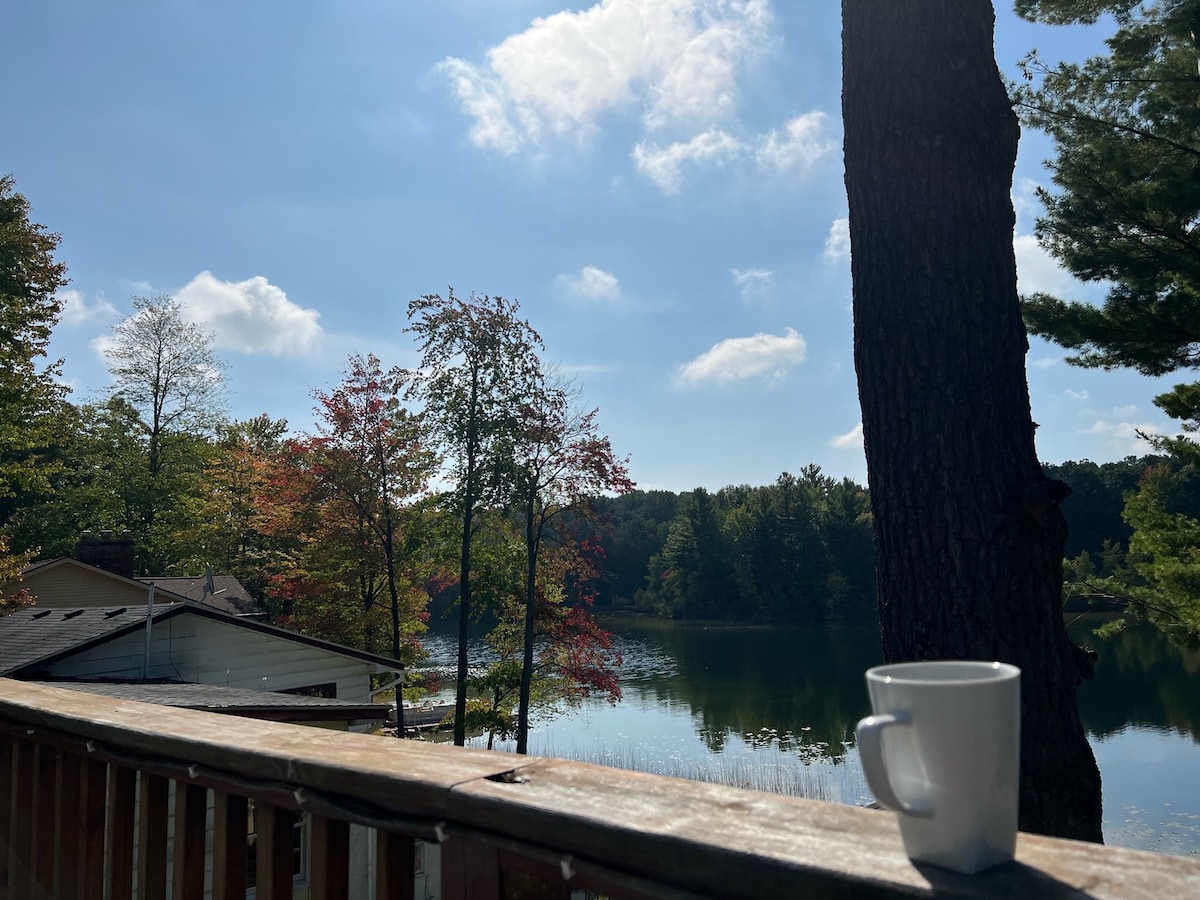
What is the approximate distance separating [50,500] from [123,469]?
8.93 ft

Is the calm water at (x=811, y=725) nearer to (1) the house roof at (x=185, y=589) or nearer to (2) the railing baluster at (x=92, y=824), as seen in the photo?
(1) the house roof at (x=185, y=589)

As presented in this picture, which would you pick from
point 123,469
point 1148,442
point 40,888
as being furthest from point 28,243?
point 1148,442

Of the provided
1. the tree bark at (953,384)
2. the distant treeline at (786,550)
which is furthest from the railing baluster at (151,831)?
the distant treeline at (786,550)

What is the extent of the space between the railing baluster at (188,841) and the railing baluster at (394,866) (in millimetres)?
473

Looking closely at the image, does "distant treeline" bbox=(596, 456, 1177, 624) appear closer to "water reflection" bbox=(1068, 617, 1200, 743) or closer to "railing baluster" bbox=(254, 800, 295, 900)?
"water reflection" bbox=(1068, 617, 1200, 743)

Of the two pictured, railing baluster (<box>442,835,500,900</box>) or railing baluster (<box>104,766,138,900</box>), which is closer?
railing baluster (<box>442,835,500,900</box>)

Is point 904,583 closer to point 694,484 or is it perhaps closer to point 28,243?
point 28,243

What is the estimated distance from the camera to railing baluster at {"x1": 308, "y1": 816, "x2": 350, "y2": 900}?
3.65ft

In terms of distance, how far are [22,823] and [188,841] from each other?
0.73 m

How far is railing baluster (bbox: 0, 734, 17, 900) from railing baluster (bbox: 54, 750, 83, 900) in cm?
25

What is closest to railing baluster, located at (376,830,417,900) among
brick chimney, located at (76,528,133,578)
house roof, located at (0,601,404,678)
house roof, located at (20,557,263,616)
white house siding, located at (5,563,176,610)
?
house roof, located at (0,601,404,678)

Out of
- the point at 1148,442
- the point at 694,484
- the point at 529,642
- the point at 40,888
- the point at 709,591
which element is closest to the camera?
the point at 40,888

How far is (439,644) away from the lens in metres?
38.3

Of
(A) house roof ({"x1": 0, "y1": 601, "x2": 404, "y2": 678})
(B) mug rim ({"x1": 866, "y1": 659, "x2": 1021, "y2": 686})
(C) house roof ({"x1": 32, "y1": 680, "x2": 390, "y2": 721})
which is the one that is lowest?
(C) house roof ({"x1": 32, "y1": 680, "x2": 390, "y2": 721})
